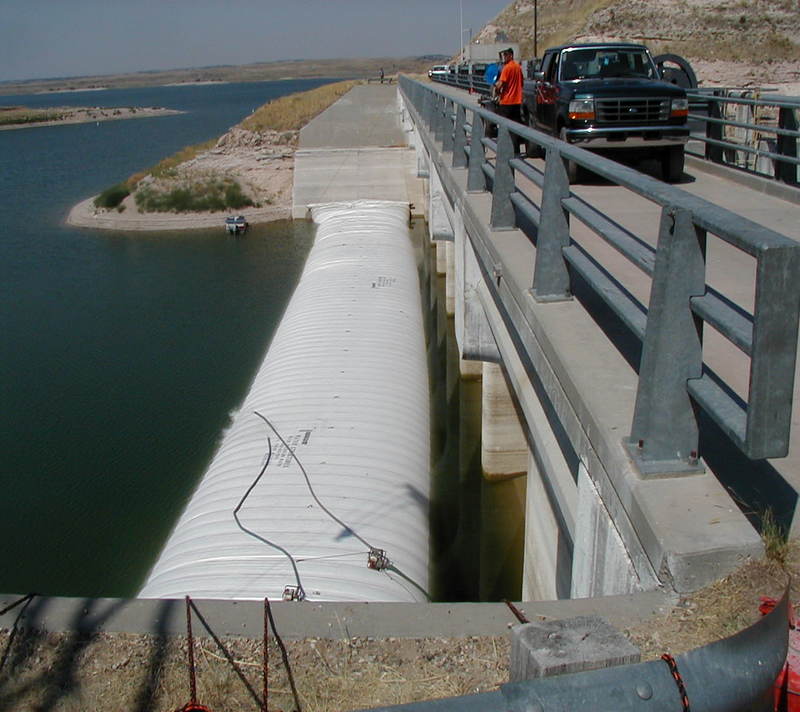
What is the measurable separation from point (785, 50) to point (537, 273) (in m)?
70.5

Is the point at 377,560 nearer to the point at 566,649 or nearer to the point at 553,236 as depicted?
the point at 553,236

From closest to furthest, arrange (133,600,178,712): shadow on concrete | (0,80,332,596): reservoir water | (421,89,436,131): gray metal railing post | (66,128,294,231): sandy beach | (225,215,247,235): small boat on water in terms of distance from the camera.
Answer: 1. (133,600,178,712): shadow on concrete
2. (0,80,332,596): reservoir water
3. (421,89,436,131): gray metal railing post
4. (225,215,247,235): small boat on water
5. (66,128,294,231): sandy beach

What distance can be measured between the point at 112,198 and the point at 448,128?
106 ft

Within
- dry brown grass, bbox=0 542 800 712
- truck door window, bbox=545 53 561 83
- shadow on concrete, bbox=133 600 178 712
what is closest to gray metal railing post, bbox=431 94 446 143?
truck door window, bbox=545 53 561 83

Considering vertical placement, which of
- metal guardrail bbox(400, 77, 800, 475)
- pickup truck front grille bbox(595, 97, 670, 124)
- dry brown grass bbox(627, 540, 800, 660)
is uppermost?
pickup truck front grille bbox(595, 97, 670, 124)

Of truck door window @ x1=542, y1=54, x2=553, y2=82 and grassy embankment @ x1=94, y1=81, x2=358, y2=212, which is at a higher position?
truck door window @ x1=542, y1=54, x2=553, y2=82

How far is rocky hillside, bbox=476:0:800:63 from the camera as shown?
65375 mm

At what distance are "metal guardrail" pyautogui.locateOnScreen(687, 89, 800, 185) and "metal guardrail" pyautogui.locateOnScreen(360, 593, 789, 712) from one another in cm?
994

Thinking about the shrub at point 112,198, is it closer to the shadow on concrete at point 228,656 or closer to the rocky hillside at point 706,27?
the rocky hillside at point 706,27

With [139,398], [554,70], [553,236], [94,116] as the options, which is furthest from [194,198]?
[94,116]

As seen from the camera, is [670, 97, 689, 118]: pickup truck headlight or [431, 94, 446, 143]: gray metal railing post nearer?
[670, 97, 689, 118]: pickup truck headlight

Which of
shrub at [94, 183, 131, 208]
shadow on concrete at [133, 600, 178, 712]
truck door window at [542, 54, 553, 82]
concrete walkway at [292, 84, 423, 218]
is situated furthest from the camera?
shrub at [94, 183, 131, 208]

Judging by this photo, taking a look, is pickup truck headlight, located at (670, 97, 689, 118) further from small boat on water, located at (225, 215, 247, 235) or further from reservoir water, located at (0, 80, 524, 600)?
small boat on water, located at (225, 215, 247, 235)

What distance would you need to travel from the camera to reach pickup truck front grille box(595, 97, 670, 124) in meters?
12.7
